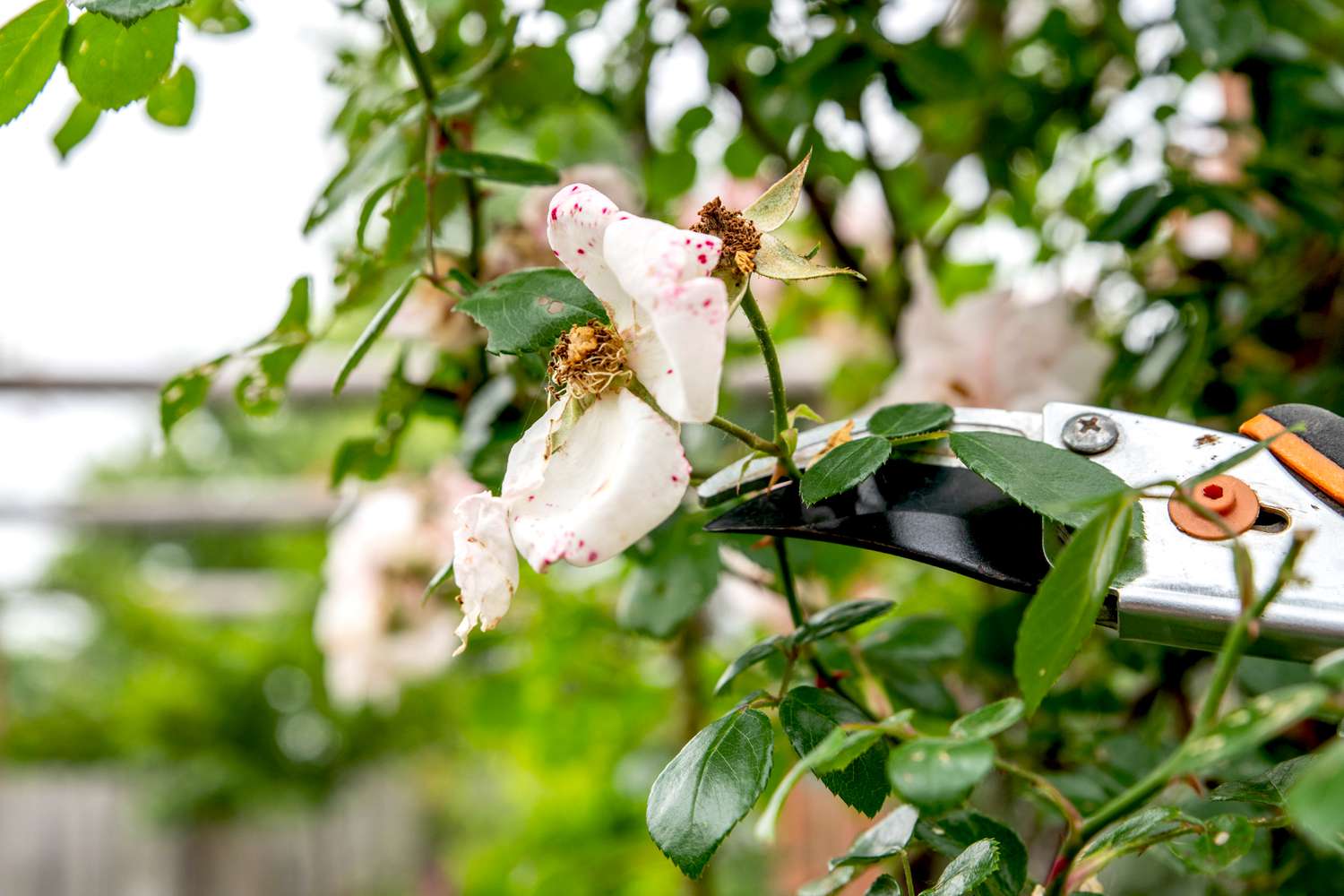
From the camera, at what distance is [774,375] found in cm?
30

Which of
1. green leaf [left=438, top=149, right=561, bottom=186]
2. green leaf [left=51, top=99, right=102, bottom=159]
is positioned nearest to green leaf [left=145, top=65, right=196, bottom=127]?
green leaf [left=51, top=99, right=102, bottom=159]

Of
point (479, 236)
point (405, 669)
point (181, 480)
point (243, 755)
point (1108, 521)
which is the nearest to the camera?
point (1108, 521)

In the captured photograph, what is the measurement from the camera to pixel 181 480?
6.25 m

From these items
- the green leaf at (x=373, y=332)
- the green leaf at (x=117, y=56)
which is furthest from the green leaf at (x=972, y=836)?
the green leaf at (x=117, y=56)

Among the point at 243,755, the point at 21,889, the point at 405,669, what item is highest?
the point at 405,669

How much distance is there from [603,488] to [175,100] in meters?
0.31

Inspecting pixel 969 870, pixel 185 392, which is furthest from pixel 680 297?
pixel 185 392

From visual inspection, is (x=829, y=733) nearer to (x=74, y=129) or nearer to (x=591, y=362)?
(x=591, y=362)

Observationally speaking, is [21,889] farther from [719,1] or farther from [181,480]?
[719,1]

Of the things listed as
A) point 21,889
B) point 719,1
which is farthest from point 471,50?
point 21,889

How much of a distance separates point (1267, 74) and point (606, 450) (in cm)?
46

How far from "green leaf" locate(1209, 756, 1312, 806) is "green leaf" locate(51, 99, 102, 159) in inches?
17.4

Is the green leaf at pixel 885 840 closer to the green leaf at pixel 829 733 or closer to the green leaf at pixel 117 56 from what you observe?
the green leaf at pixel 829 733

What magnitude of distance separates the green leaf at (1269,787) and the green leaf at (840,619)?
0.10 m
